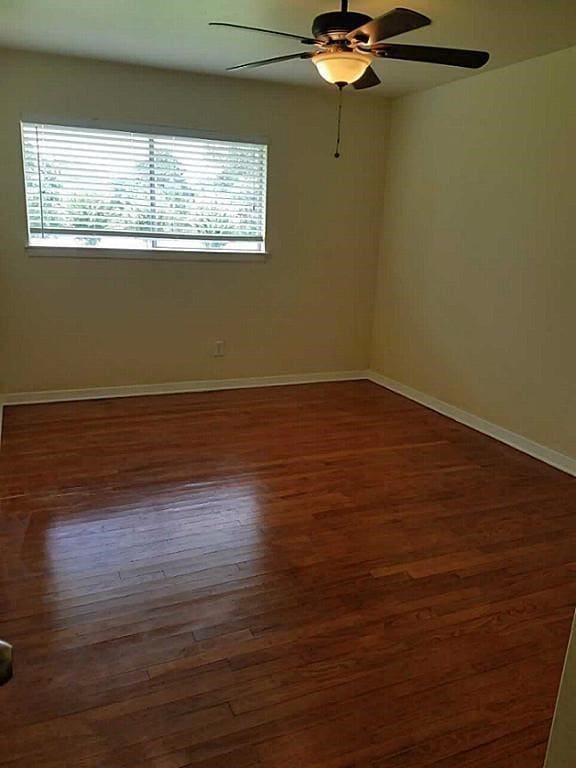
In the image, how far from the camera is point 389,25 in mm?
2242

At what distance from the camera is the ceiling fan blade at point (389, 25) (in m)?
2.12

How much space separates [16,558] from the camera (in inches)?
95.3

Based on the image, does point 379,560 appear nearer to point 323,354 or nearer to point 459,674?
point 459,674

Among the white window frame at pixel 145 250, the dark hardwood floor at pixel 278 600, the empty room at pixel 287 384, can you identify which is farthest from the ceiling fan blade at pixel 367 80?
the dark hardwood floor at pixel 278 600

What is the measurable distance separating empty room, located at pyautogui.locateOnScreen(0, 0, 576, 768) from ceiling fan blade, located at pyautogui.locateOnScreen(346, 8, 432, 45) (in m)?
0.01

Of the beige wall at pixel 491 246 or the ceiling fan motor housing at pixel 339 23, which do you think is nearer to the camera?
the ceiling fan motor housing at pixel 339 23

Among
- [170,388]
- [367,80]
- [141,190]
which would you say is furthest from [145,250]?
[367,80]

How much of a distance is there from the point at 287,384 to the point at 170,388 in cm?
105

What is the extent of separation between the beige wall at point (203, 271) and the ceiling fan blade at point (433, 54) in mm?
2288

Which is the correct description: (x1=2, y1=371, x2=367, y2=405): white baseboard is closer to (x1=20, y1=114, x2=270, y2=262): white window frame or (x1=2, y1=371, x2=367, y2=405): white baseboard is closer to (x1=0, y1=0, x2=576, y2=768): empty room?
(x1=0, y1=0, x2=576, y2=768): empty room

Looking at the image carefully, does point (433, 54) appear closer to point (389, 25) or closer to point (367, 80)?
point (389, 25)

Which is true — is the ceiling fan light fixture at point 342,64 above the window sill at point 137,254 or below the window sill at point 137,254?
above

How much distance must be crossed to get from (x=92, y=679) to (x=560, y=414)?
3.01 meters

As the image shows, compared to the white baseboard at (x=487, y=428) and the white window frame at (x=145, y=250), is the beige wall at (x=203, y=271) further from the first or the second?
the white baseboard at (x=487, y=428)
